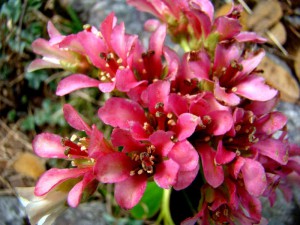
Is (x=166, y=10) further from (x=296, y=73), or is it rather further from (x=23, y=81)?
(x=23, y=81)

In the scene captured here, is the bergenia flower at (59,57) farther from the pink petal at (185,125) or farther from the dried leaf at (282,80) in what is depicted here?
the dried leaf at (282,80)

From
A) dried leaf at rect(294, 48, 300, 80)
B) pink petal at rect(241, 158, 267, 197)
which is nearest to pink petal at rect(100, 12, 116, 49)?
pink petal at rect(241, 158, 267, 197)

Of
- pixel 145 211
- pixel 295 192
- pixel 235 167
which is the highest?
pixel 235 167

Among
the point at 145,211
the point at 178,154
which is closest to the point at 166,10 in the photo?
the point at 178,154

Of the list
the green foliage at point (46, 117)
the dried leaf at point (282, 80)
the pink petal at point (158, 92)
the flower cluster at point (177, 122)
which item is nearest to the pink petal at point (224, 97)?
the flower cluster at point (177, 122)

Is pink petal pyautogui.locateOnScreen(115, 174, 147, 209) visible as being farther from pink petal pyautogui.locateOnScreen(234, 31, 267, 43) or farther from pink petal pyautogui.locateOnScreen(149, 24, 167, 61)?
pink petal pyautogui.locateOnScreen(234, 31, 267, 43)
